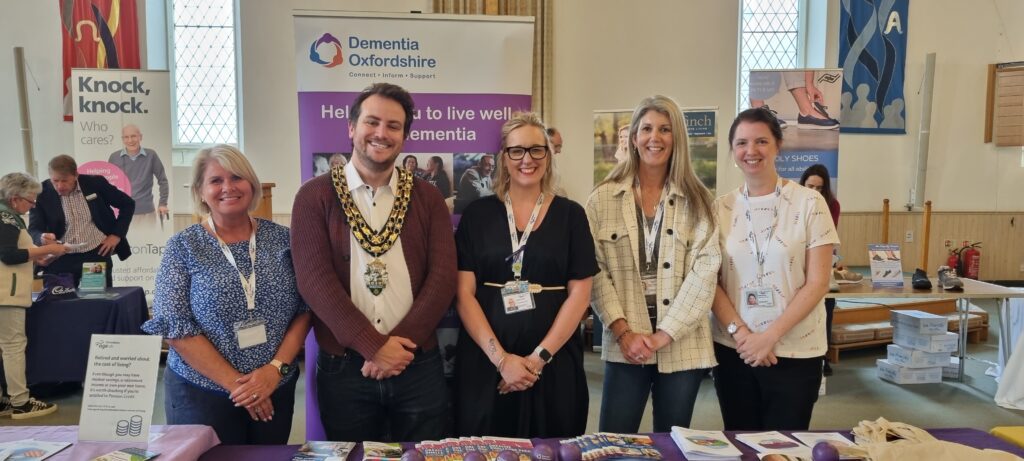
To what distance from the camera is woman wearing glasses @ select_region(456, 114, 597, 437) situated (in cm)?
185

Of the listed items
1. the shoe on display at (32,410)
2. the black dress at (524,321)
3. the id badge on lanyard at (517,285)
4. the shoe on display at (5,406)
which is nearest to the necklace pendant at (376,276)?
the black dress at (524,321)

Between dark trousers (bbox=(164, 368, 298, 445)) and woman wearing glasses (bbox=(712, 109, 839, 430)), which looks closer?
dark trousers (bbox=(164, 368, 298, 445))

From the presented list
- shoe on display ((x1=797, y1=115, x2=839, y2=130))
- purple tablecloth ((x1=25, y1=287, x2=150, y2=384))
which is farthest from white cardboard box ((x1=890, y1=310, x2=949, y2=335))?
purple tablecloth ((x1=25, y1=287, x2=150, y2=384))

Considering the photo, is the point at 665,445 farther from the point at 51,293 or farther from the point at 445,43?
the point at 51,293

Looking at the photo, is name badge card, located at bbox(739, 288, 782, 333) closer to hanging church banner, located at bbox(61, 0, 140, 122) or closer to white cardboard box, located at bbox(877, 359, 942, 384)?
white cardboard box, located at bbox(877, 359, 942, 384)

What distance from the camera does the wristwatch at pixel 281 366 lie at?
1726mm

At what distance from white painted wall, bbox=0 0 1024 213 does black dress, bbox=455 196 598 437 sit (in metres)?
5.45

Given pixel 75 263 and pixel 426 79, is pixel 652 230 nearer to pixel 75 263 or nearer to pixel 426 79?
pixel 426 79

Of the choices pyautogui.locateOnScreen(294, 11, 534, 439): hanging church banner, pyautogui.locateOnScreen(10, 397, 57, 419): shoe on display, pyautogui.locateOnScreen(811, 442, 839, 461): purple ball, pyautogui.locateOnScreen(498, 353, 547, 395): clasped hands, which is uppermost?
pyautogui.locateOnScreen(294, 11, 534, 439): hanging church banner

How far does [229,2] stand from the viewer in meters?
6.94

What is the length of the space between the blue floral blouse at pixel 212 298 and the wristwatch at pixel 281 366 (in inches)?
0.7

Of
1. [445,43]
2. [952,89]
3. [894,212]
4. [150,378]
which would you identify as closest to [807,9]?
[952,89]

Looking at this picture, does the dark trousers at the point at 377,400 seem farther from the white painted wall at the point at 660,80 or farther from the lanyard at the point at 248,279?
the white painted wall at the point at 660,80

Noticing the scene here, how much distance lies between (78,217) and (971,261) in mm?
9184
